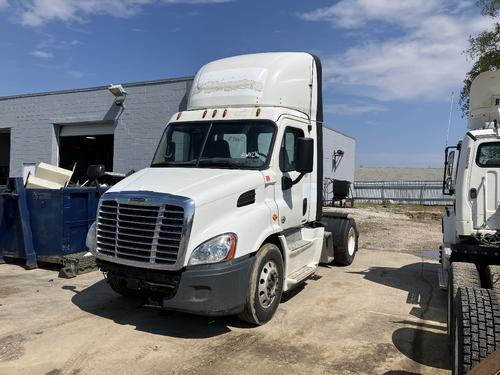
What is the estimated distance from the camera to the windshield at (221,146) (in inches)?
242

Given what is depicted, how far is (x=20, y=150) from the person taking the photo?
22.7 meters

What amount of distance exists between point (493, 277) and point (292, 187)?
9.22ft

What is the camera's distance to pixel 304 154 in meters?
6.29

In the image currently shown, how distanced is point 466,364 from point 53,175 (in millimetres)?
8679

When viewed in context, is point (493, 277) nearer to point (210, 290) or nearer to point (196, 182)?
point (210, 290)

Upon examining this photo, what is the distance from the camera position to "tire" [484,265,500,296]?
5465mm

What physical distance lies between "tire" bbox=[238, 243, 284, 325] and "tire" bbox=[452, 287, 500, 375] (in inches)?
87.9

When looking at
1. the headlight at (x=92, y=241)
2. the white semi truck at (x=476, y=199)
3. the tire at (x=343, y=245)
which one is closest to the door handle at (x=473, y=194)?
the white semi truck at (x=476, y=199)

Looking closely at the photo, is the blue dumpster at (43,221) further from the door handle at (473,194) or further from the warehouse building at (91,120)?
the warehouse building at (91,120)

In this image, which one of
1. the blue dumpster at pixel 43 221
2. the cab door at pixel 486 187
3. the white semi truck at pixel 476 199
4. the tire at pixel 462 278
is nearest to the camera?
the tire at pixel 462 278

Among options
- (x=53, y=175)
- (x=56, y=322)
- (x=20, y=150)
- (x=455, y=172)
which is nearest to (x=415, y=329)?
(x=455, y=172)

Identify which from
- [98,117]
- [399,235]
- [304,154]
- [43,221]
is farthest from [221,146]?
[98,117]

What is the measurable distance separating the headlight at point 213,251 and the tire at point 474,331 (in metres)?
2.36

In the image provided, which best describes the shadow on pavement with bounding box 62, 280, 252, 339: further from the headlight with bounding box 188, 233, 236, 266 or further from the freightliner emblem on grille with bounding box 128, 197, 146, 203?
the freightliner emblem on grille with bounding box 128, 197, 146, 203
